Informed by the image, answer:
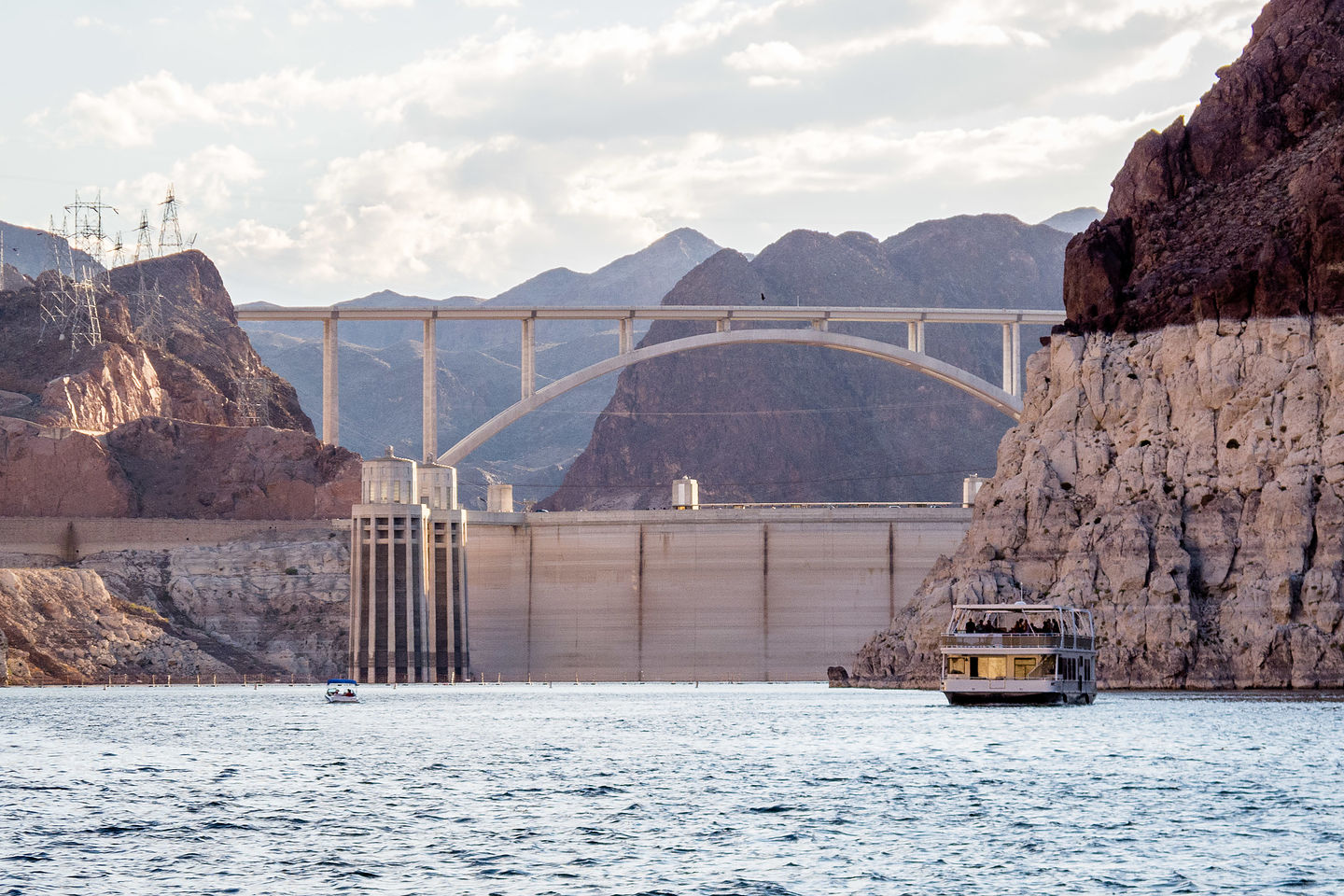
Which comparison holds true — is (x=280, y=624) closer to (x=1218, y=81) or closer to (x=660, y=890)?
(x=1218, y=81)

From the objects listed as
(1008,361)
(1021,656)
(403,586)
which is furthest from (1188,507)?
(1008,361)

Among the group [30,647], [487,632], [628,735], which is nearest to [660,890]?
[628,735]

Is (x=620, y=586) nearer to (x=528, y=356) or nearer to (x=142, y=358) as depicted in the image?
Answer: (x=528, y=356)

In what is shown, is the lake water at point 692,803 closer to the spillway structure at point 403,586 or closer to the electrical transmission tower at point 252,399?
the spillway structure at point 403,586

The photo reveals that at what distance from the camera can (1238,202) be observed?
338ft

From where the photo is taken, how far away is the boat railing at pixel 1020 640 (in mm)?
92750

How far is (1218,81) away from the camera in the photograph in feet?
353

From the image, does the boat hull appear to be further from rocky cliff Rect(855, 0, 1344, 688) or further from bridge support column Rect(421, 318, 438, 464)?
bridge support column Rect(421, 318, 438, 464)

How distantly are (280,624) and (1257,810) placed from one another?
104149 mm

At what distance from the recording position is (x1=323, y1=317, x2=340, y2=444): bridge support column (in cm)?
16400

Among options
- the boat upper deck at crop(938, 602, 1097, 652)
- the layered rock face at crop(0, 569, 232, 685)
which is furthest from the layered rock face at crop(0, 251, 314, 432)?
the boat upper deck at crop(938, 602, 1097, 652)

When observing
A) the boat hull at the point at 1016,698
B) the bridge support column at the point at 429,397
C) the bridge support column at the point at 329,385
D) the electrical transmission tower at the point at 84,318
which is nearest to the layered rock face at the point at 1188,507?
the boat hull at the point at 1016,698

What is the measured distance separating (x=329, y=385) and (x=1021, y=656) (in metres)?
84.6

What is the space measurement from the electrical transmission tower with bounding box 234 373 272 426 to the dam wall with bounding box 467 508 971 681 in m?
Result: 23.7
